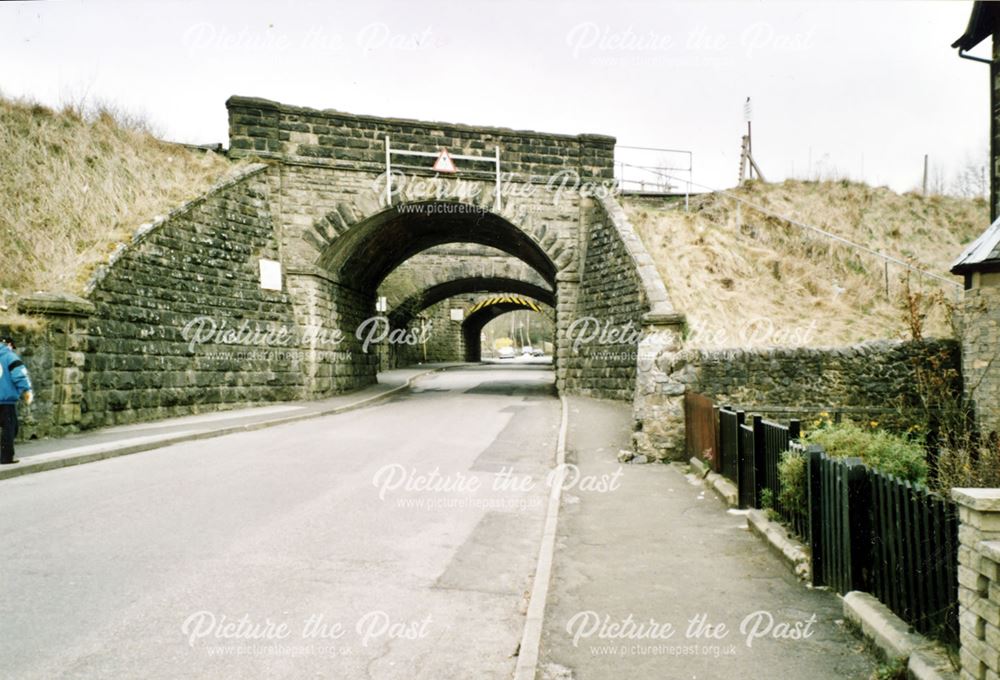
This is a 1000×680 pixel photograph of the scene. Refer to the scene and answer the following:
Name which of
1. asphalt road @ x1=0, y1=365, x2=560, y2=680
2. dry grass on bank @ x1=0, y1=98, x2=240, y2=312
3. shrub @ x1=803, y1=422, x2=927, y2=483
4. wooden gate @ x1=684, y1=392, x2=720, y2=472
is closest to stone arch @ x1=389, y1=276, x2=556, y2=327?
dry grass on bank @ x1=0, y1=98, x2=240, y2=312

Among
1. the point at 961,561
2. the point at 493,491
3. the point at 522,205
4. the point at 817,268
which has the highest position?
the point at 522,205

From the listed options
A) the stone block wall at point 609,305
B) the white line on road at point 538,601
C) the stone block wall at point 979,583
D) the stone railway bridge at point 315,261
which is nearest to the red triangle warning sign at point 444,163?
the stone railway bridge at point 315,261

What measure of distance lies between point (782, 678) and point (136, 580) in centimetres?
435

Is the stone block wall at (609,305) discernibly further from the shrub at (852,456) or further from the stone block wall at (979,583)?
the stone block wall at (979,583)

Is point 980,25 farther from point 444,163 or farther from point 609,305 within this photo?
point 444,163

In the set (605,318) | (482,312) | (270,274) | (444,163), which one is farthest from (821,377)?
(482,312)

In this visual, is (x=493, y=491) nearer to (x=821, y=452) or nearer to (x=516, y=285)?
(x=821, y=452)

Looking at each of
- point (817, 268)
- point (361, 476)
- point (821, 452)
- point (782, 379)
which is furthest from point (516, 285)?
point (821, 452)

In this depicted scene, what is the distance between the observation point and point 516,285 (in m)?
33.2

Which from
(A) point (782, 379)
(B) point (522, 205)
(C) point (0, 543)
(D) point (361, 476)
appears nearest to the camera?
(C) point (0, 543)

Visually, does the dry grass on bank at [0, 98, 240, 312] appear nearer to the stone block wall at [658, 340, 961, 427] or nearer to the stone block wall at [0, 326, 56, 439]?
the stone block wall at [0, 326, 56, 439]

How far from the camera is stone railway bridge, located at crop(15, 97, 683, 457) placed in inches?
499

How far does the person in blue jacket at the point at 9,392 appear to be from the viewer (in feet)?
27.7

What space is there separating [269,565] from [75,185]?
13732 mm
